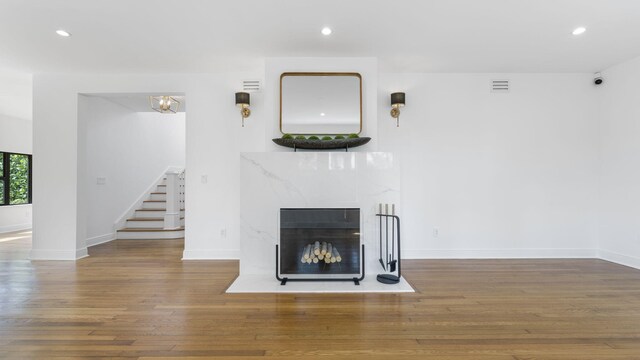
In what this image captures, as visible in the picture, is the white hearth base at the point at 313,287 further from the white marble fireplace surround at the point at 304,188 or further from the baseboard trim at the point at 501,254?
the baseboard trim at the point at 501,254

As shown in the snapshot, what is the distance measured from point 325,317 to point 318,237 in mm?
993

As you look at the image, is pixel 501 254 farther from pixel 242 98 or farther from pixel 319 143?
pixel 242 98

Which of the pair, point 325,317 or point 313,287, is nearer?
point 325,317

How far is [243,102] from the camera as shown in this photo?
3939 mm

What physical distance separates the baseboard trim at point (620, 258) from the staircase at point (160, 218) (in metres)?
6.62

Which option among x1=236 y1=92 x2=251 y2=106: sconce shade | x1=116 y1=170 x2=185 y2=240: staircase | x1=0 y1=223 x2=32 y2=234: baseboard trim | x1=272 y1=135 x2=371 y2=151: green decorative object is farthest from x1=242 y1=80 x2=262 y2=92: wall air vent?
x1=0 y1=223 x2=32 y2=234: baseboard trim

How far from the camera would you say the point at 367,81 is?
11.7ft

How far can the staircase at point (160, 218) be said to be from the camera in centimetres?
562

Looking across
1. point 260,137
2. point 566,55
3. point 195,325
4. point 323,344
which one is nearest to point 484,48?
point 566,55

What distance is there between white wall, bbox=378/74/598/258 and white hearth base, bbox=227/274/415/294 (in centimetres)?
125

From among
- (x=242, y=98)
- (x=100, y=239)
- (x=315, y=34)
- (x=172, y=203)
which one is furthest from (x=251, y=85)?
(x=100, y=239)

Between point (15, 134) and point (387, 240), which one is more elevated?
point (15, 134)

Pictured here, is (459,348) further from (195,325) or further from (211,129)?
(211,129)

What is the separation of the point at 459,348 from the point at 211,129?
3.71 meters
